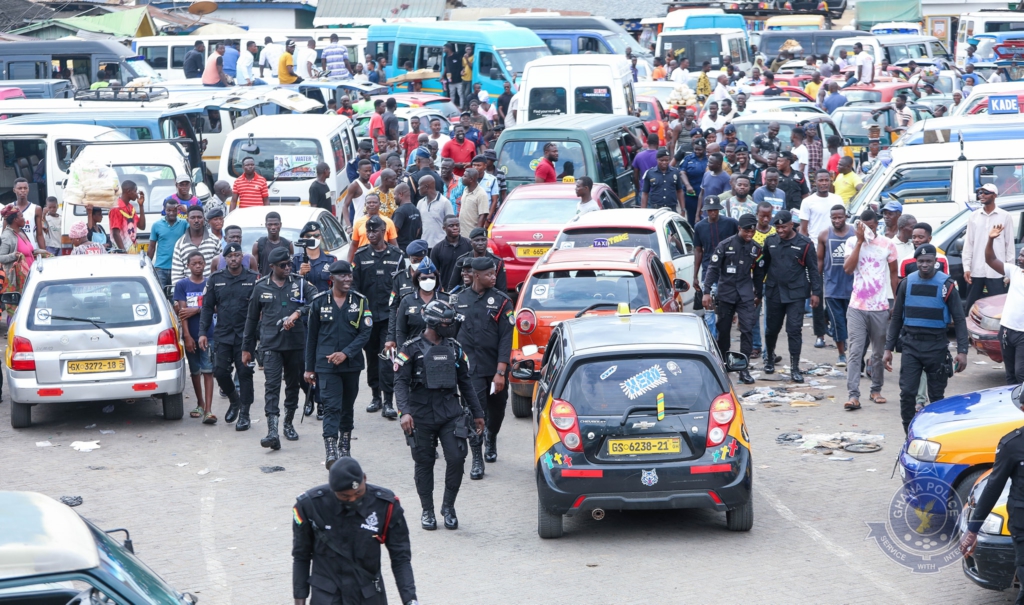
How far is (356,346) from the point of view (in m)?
10.2

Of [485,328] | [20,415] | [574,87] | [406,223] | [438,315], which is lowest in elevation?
[20,415]

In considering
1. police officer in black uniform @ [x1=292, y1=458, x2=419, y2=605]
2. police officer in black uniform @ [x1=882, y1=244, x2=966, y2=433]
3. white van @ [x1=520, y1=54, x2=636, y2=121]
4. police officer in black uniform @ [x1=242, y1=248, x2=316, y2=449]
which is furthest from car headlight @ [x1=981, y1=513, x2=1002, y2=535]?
white van @ [x1=520, y1=54, x2=636, y2=121]

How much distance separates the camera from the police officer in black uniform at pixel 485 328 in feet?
32.8

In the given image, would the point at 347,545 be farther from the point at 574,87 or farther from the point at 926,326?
the point at 574,87

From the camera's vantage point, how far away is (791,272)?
12664mm

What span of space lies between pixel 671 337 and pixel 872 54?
28043 millimetres

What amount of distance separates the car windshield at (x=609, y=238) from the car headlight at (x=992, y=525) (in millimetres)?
6741

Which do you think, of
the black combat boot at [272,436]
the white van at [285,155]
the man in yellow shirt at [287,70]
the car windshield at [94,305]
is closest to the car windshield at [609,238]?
the black combat boot at [272,436]

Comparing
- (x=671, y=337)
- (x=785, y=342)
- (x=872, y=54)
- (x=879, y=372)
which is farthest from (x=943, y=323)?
(x=872, y=54)

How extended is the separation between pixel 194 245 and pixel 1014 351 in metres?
8.02

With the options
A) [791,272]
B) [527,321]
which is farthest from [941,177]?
[527,321]

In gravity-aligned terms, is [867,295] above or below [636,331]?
below

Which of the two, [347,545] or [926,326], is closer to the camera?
[347,545]

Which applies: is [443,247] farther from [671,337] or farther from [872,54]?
[872,54]
